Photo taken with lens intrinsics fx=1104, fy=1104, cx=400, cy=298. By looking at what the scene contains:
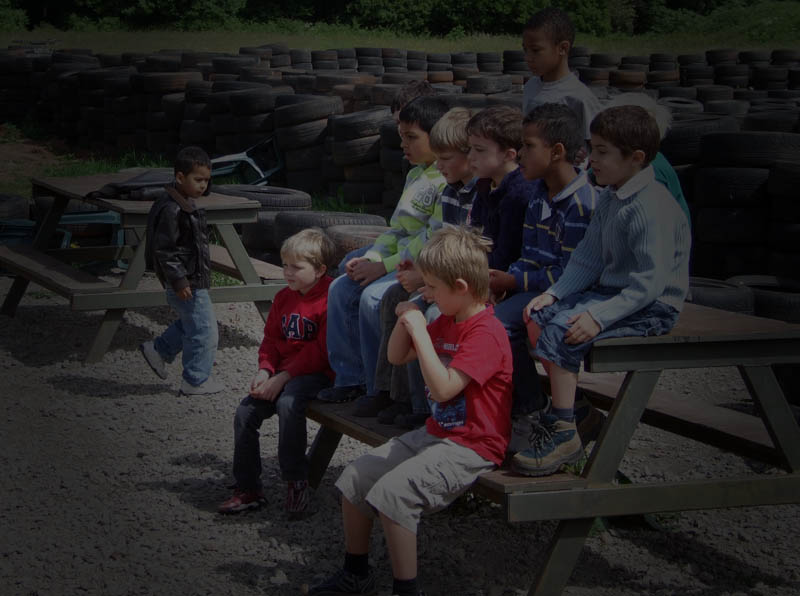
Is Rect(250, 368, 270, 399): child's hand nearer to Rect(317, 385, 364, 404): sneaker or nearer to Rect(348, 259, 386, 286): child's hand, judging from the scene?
Rect(317, 385, 364, 404): sneaker

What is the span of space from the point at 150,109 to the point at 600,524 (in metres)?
14.4

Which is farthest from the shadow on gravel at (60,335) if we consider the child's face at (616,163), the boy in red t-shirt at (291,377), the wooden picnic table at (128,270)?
the child's face at (616,163)

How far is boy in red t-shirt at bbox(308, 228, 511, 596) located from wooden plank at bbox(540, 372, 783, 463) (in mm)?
933

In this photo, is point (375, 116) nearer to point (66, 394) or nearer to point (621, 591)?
point (66, 394)

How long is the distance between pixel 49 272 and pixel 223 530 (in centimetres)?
381

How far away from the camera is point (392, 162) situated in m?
11.5

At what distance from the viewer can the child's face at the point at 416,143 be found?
15.4 ft

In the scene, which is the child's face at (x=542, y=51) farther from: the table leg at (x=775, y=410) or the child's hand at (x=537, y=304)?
the table leg at (x=775, y=410)

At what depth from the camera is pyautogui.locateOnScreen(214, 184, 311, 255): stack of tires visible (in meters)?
9.54

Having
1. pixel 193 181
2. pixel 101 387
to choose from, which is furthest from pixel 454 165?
pixel 101 387

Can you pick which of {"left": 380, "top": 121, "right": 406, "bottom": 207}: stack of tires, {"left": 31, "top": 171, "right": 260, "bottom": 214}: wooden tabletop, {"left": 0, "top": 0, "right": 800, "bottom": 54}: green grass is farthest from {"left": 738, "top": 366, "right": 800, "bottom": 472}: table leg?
{"left": 0, "top": 0, "right": 800, "bottom": 54}: green grass

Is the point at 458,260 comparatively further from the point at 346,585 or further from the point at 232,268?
the point at 232,268

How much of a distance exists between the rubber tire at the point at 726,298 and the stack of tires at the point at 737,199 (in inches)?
67.5

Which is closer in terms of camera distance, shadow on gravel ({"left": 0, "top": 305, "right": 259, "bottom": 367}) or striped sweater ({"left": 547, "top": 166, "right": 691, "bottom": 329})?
striped sweater ({"left": 547, "top": 166, "right": 691, "bottom": 329})
